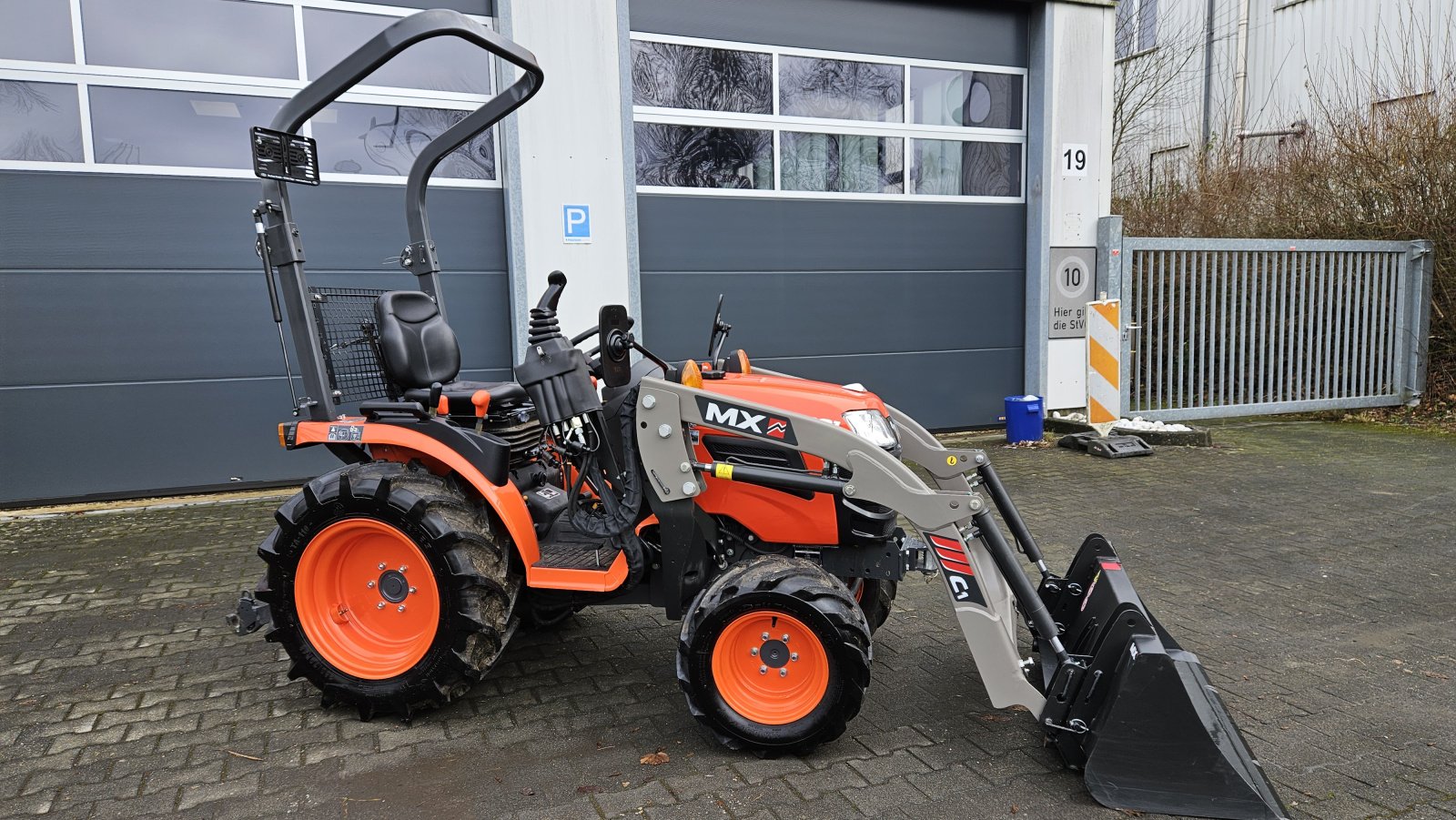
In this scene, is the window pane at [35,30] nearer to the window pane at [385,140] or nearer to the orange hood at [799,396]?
the window pane at [385,140]

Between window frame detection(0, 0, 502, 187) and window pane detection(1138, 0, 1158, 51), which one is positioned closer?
window frame detection(0, 0, 502, 187)

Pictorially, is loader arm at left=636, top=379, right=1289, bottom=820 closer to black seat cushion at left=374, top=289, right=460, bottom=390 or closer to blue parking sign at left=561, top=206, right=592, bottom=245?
black seat cushion at left=374, top=289, right=460, bottom=390

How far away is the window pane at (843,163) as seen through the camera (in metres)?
8.85

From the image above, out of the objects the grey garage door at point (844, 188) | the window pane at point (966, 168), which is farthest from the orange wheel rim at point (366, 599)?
the window pane at point (966, 168)

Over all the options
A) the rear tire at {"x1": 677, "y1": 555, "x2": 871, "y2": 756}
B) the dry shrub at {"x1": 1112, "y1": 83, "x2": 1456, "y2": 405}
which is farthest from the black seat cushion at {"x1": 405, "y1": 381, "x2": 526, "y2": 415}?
the dry shrub at {"x1": 1112, "y1": 83, "x2": 1456, "y2": 405}

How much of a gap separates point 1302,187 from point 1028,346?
4.44 m

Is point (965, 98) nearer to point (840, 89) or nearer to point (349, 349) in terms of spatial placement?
point (840, 89)

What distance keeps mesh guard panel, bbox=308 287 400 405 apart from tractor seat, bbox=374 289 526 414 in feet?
0.29

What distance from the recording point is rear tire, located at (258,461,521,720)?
126 inches

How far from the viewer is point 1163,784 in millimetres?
2566

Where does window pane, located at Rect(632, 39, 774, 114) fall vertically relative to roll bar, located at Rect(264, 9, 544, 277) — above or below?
above

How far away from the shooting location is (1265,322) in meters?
9.97

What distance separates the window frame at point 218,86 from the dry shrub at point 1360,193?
9.11 meters

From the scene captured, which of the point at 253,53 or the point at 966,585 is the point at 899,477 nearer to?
the point at 966,585
